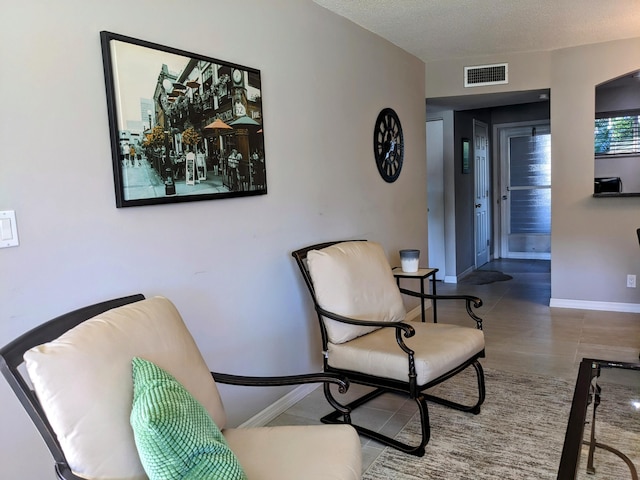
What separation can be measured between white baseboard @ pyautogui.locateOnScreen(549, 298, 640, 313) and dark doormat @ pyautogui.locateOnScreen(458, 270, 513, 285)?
45.8 inches

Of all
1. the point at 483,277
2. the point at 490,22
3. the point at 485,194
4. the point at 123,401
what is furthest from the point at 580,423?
the point at 485,194

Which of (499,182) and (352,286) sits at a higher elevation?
(499,182)

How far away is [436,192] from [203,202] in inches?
165

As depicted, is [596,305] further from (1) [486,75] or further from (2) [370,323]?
(2) [370,323]

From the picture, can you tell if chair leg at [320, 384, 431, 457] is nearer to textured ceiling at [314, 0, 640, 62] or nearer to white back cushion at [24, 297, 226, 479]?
white back cushion at [24, 297, 226, 479]

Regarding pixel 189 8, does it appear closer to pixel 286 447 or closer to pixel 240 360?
pixel 240 360

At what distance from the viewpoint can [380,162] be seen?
381 centimetres

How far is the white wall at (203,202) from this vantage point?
1568mm

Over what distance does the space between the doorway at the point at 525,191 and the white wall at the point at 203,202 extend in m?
3.86

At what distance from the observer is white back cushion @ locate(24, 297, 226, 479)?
1208 millimetres

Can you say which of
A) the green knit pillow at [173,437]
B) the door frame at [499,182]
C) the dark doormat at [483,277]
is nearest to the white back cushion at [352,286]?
the green knit pillow at [173,437]

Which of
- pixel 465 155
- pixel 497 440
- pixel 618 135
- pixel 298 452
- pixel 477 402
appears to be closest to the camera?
pixel 298 452

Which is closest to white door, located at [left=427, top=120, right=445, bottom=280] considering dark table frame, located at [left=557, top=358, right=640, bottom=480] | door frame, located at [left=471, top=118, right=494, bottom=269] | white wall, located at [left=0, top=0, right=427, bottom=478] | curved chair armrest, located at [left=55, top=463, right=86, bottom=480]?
door frame, located at [left=471, top=118, right=494, bottom=269]

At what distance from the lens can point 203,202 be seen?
88.0 inches
